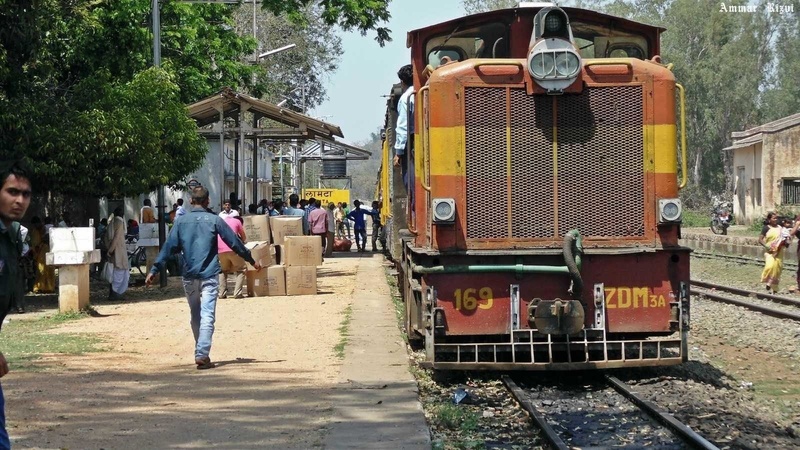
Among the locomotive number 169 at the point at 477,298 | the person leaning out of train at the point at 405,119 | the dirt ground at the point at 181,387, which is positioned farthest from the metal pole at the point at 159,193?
the locomotive number 169 at the point at 477,298

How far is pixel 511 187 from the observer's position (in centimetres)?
1030

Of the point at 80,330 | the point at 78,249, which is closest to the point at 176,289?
the point at 78,249

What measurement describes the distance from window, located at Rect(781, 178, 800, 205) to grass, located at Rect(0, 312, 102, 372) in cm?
3800

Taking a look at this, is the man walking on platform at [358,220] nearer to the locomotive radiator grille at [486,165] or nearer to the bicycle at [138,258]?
the bicycle at [138,258]

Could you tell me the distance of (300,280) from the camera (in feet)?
64.9

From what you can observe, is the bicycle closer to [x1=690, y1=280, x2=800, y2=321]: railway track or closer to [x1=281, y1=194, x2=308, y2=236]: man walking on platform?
[x1=281, y1=194, x2=308, y2=236]: man walking on platform

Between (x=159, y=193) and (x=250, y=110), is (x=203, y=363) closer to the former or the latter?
(x=159, y=193)

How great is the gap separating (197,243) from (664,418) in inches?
201

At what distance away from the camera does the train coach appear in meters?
10.1

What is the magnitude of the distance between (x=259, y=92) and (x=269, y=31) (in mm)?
25112

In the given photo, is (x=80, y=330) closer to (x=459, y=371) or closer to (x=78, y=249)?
(x=78, y=249)

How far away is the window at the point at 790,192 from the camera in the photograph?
4759cm

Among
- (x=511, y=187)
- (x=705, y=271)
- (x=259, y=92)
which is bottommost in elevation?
(x=705, y=271)

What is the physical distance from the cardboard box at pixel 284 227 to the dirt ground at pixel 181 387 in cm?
488
